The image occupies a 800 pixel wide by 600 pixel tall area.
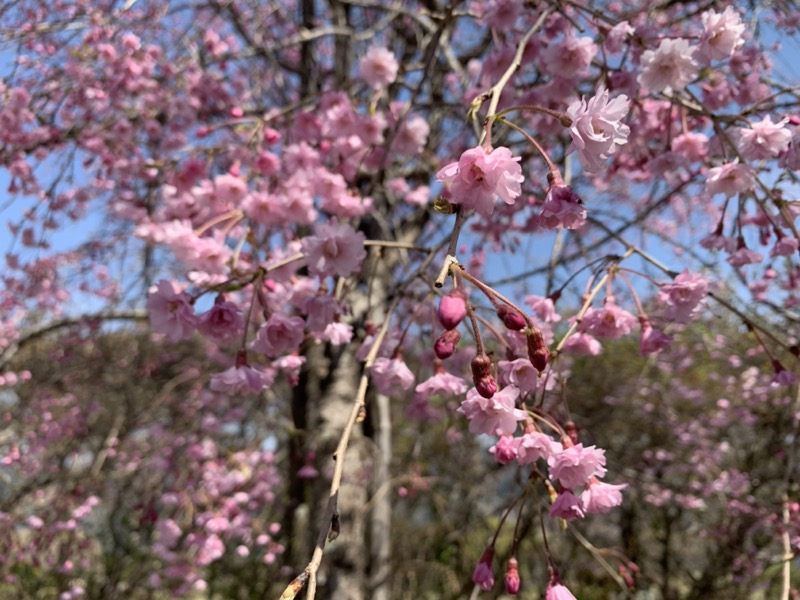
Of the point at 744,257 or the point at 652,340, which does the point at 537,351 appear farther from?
the point at 744,257

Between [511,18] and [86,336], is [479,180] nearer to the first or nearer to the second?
[511,18]

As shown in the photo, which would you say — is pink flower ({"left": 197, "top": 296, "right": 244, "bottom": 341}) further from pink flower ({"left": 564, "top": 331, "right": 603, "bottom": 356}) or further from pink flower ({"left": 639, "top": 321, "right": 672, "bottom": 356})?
pink flower ({"left": 639, "top": 321, "right": 672, "bottom": 356})

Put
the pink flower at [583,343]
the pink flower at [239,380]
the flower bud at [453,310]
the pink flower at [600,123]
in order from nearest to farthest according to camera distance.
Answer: the flower bud at [453,310]
the pink flower at [600,123]
the pink flower at [239,380]
the pink flower at [583,343]

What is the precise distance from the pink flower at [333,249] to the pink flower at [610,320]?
0.61 metres

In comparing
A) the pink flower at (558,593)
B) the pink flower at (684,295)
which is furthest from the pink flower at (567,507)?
the pink flower at (684,295)

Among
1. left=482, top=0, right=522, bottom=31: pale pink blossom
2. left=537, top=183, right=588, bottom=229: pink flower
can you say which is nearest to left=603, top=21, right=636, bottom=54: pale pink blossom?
left=482, top=0, right=522, bottom=31: pale pink blossom

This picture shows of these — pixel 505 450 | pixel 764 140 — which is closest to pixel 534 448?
pixel 505 450

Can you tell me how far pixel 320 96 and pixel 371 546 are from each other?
2512 mm

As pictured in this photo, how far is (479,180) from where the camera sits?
0.90 metres

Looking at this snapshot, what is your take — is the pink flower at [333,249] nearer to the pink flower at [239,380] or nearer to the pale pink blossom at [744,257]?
the pink flower at [239,380]

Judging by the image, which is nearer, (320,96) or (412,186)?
(320,96)

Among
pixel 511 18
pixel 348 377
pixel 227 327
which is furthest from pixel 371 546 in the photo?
pixel 511 18

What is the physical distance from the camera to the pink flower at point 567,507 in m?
0.95

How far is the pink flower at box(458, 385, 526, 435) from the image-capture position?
3.09 ft
